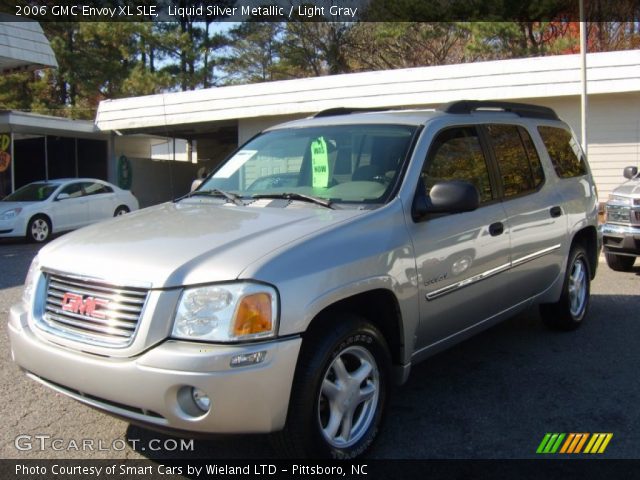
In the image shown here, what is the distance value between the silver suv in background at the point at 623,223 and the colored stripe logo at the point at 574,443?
504cm

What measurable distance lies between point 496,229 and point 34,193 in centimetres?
1285

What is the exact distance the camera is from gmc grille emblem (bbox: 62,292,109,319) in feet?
9.33

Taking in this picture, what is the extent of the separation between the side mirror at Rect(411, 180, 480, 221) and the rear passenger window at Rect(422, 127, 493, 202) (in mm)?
256

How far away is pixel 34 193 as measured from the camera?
1436 cm

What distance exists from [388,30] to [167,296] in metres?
24.0

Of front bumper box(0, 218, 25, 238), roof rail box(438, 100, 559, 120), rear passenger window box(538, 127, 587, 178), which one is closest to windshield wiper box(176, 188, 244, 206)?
roof rail box(438, 100, 559, 120)

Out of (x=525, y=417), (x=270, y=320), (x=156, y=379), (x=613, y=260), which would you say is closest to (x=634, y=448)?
(x=525, y=417)

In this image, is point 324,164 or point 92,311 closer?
point 92,311

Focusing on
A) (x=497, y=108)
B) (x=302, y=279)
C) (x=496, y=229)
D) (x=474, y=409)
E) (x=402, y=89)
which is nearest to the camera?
(x=302, y=279)

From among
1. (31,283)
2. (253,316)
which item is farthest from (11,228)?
(253,316)

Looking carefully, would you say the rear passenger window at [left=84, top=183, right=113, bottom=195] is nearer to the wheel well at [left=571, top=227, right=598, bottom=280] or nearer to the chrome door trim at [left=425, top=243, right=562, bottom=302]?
the wheel well at [left=571, top=227, right=598, bottom=280]

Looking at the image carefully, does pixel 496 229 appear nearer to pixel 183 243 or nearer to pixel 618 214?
pixel 183 243

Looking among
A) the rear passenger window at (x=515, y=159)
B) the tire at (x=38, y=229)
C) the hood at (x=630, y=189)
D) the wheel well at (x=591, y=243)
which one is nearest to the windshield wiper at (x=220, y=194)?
the rear passenger window at (x=515, y=159)

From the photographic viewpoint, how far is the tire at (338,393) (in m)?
2.85
